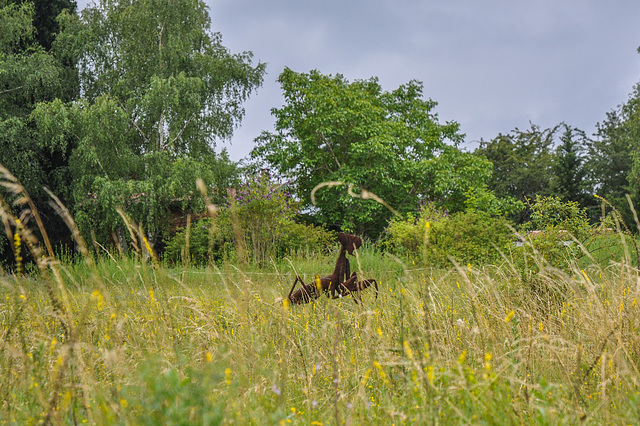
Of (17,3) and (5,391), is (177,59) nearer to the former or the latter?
(17,3)

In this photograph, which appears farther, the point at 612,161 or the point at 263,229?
the point at 612,161

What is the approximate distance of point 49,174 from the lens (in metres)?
15.4

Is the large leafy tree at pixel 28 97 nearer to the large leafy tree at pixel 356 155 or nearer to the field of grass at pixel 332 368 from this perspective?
the large leafy tree at pixel 356 155

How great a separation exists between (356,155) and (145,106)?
7.34 meters

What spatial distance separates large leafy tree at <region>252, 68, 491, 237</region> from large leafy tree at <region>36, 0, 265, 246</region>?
242cm

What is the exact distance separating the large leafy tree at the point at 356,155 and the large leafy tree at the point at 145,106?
242cm

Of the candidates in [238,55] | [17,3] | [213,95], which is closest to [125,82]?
[213,95]

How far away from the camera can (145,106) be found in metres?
14.8

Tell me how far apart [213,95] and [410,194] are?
8.81m

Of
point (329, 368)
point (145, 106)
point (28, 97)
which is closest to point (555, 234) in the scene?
point (329, 368)

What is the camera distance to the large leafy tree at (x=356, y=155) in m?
18.2

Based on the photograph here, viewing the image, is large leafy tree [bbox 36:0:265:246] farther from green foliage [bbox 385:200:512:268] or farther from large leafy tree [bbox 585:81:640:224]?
large leafy tree [bbox 585:81:640:224]

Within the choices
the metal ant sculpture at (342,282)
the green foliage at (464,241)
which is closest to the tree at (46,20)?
the green foliage at (464,241)

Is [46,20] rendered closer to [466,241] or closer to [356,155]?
[356,155]
